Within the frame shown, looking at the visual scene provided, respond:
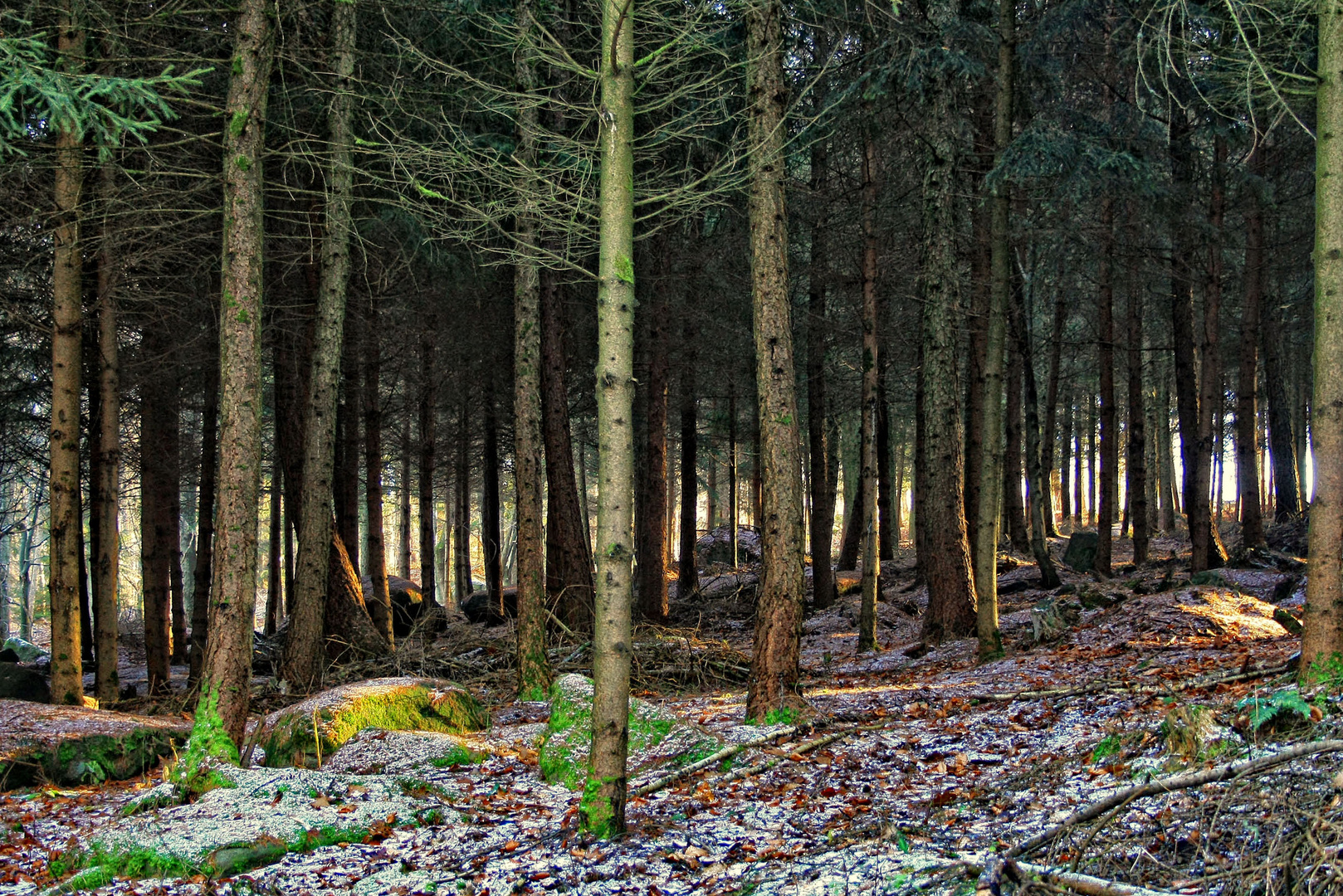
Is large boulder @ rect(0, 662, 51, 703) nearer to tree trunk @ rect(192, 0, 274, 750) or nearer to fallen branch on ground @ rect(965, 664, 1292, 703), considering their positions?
tree trunk @ rect(192, 0, 274, 750)

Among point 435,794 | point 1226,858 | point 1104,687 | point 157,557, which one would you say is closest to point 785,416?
point 1104,687

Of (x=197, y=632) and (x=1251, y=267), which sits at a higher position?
(x=1251, y=267)

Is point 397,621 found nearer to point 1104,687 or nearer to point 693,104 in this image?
point 693,104

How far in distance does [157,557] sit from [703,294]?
426 inches

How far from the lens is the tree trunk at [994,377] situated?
975cm

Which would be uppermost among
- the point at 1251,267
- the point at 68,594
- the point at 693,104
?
the point at 693,104

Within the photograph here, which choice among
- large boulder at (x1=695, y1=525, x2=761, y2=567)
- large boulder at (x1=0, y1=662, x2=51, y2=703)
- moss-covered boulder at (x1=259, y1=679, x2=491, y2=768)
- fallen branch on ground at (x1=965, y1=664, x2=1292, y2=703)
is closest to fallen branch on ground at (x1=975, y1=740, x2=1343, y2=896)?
fallen branch on ground at (x1=965, y1=664, x2=1292, y2=703)

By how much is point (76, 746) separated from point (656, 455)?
397 inches

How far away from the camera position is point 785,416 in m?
7.56

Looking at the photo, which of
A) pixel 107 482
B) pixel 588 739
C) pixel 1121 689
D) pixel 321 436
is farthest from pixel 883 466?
pixel 107 482

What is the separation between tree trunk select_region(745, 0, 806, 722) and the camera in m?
7.50

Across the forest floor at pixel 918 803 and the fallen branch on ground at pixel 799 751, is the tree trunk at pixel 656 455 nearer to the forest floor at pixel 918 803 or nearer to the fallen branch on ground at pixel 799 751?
the forest floor at pixel 918 803

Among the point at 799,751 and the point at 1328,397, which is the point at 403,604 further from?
the point at 1328,397

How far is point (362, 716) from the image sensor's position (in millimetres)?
7754
